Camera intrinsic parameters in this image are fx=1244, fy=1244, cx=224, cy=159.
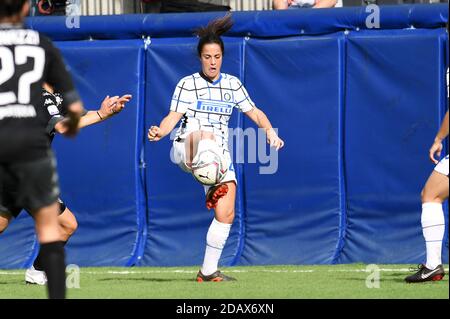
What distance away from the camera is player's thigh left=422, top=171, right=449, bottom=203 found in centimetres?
958

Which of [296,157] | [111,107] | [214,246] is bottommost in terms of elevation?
→ [214,246]

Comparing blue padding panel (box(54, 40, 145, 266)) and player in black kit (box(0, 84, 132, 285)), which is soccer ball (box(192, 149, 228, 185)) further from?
blue padding panel (box(54, 40, 145, 266))

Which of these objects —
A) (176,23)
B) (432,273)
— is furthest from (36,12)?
(432,273)

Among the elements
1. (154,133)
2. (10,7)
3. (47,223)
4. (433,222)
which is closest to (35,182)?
(47,223)

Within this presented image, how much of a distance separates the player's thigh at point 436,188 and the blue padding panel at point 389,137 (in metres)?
2.77

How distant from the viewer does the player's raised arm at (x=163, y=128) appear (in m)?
10.2

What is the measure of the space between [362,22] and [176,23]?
6.56 ft

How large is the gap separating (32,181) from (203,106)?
3854 mm

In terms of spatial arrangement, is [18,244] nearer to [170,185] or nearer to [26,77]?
[170,185]

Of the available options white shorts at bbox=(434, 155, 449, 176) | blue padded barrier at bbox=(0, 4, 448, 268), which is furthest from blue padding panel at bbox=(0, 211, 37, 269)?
white shorts at bbox=(434, 155, 449, 176)

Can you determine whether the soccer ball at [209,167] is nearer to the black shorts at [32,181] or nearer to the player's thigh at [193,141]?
the player's thigh at [193,141]

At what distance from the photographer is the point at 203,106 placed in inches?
418

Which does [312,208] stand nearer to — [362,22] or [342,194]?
[342,194]

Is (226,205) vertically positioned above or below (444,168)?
below
